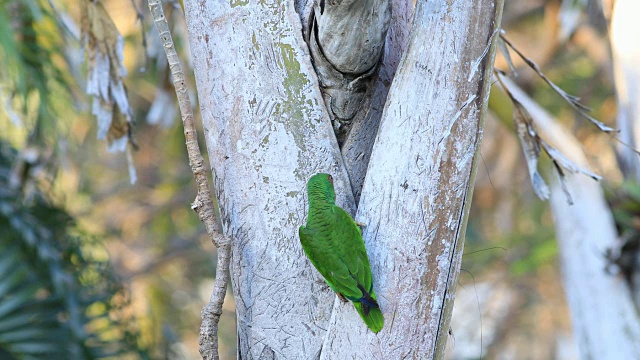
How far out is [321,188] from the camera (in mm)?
1411

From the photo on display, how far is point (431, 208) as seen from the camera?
1320mm

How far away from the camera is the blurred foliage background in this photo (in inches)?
135

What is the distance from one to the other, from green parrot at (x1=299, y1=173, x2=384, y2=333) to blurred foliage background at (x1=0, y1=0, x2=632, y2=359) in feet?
3.90

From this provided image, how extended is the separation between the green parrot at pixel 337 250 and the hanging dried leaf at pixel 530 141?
82 cm

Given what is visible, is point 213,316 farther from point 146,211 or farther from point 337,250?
point 146,211

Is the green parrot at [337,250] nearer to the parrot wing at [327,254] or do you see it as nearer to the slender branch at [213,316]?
the parrot wing at [327,254]

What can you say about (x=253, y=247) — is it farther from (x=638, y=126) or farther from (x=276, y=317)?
(x=638, y=126)

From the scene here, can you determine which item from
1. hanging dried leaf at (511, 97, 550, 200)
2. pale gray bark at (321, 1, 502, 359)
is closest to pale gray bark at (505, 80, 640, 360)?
hanging dried leaf at (511, 97, 550, 200)

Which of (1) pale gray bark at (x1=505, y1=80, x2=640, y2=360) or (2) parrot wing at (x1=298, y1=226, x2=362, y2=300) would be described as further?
(1) pale gray bark at (x1=505, y1=80, x2=640, y2=360)

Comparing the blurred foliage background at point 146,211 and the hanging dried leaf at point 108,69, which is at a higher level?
the hanging dried leaf at point 108,69

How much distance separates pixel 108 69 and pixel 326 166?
1.24 metres

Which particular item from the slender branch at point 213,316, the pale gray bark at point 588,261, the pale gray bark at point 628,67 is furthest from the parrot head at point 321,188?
the pale gray bark at point 628,67

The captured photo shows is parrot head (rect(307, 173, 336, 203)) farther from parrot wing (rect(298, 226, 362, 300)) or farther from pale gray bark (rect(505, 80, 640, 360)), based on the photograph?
pale gray bark (rect(505, 80, 640, 360))

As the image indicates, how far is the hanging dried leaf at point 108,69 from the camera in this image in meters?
2.32
